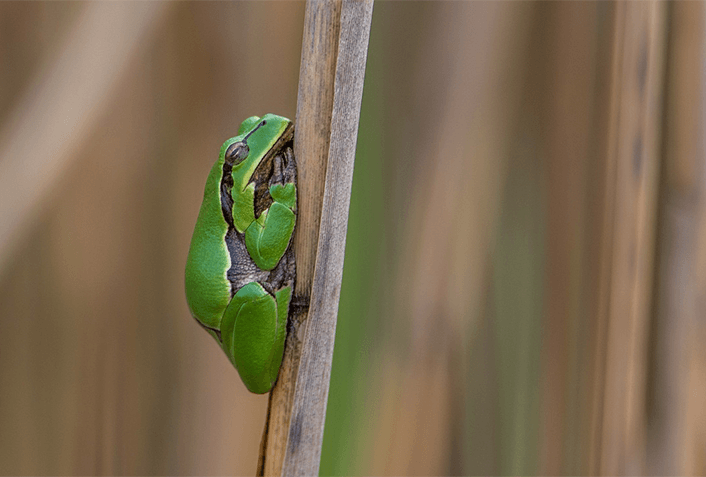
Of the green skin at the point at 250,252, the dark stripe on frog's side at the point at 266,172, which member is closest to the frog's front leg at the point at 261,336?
the green skin at the point at 250,252

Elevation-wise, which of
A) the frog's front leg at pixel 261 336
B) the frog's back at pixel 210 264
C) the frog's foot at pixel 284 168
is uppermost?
the frog's foot at pixel 284 168

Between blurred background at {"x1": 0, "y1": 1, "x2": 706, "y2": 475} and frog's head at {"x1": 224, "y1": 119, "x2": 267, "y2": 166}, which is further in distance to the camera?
blurred background at {"x1": 0, "y1": 1, "x2": 706, "y2": 475}

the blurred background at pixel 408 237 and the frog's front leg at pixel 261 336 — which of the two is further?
the blurred background at pixel 408 237

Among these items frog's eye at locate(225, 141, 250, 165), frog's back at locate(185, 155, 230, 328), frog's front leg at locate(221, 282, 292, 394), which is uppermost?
frog's eye at locate(225, 141, 250, 165)

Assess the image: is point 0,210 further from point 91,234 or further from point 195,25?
point 195,25

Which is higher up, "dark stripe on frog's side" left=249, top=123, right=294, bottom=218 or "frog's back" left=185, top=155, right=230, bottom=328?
"dark stripe on frog's side" left=249, top=123, right=294, bottom=218

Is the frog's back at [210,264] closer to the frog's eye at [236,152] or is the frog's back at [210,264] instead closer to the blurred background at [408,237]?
the frog's eye at [236,152]

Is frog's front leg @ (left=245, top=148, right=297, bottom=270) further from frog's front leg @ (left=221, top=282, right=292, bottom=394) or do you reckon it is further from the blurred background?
the blurred background

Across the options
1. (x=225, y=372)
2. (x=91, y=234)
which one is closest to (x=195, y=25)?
(x=91, y=234)

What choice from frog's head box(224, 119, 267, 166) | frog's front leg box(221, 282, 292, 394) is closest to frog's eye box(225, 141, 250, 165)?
frog's head box(224, 119, 267, 166)
